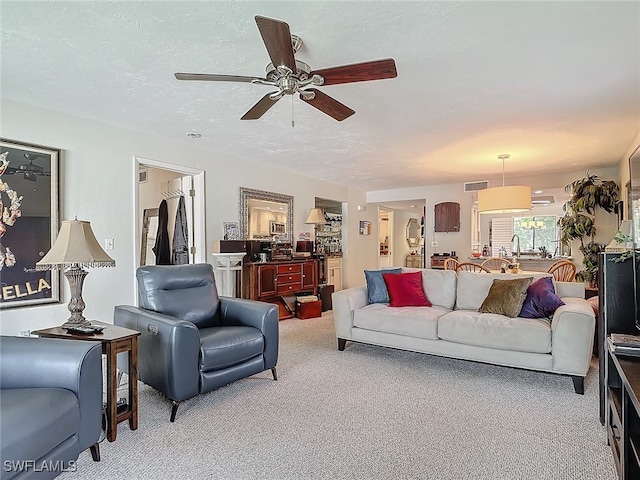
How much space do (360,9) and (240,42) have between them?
734 mm

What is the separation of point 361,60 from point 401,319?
231cm

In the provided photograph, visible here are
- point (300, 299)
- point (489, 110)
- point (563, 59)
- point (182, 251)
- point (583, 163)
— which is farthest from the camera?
point (300, 299)

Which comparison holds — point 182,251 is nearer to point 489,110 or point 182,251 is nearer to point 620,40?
point 489,110

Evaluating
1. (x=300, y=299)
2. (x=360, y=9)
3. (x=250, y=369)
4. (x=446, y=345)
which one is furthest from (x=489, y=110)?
(x=300, y=299)

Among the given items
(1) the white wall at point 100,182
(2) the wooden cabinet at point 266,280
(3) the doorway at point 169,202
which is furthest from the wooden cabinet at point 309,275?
(3) the doorway at point 169,202

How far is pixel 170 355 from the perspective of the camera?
236 centimetres

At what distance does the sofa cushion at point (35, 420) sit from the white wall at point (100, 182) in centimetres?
179

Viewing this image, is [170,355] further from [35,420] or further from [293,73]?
[293,73]

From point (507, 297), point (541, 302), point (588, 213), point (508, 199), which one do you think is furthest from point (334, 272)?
point (541, 302)

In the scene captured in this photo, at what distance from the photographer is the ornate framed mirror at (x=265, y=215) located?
16.9 feet

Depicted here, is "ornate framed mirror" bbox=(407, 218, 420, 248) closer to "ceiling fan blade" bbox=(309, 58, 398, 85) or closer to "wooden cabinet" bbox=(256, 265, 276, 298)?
"wooden cabinet" bbox=(256, 265, 276, 298)

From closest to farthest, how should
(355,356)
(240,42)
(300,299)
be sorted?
(240,42) → (355,356) → (300,299)

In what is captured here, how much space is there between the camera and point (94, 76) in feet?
8.44

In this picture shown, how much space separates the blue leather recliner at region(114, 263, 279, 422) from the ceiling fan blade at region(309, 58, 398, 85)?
5.88ft
